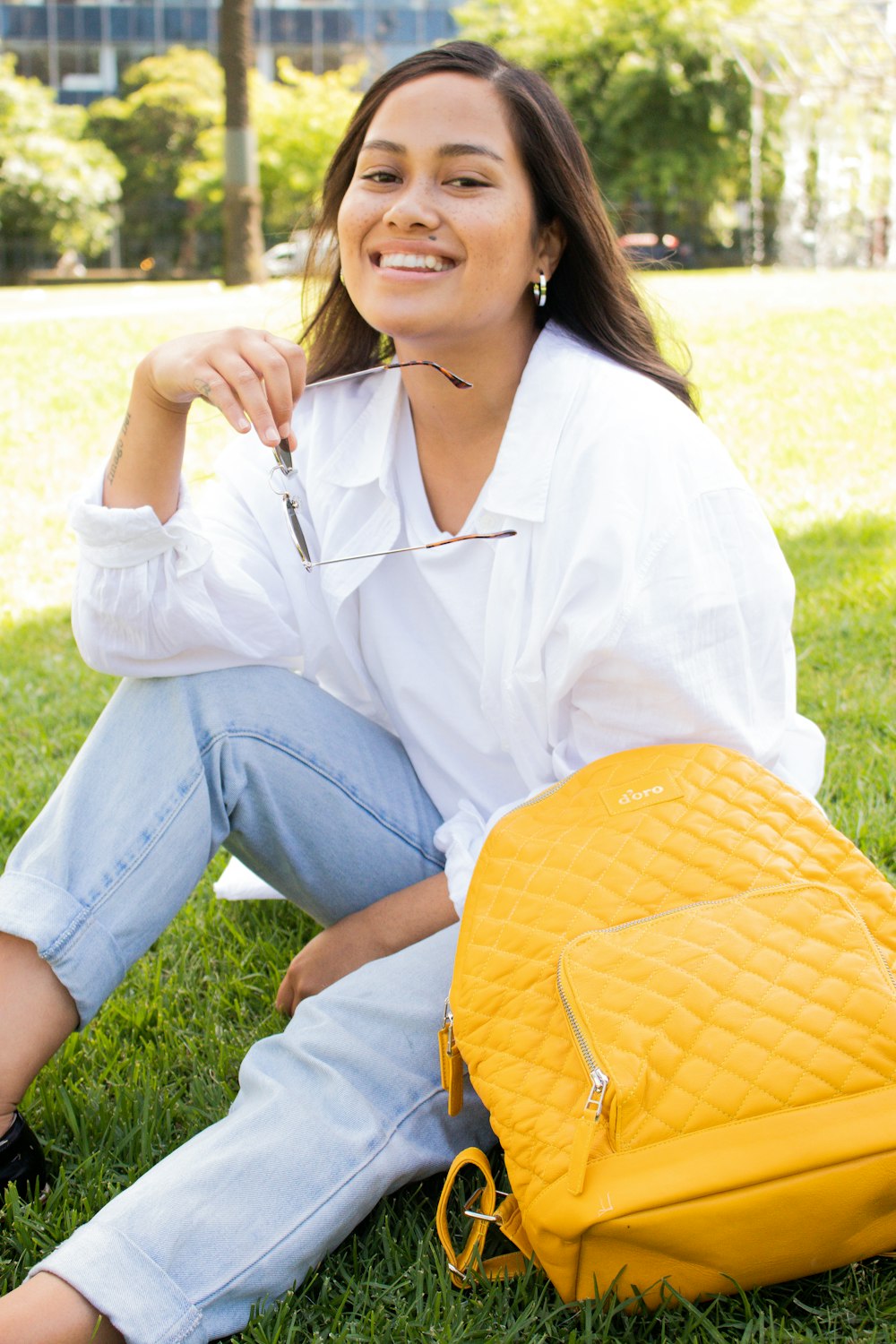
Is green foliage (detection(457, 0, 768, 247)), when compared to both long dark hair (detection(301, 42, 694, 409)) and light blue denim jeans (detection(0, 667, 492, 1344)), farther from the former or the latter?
light blue denim jeans (detection(0, 667, 492, 1344))

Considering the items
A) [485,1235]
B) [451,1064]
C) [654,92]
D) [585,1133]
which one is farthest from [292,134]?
[585,1133]

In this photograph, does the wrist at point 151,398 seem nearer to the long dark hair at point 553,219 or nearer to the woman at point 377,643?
the woman at point 377,643

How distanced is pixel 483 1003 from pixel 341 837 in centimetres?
46

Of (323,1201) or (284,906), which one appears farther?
(284,906)

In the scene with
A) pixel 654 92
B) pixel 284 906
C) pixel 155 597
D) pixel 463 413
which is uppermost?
pixel 654 92

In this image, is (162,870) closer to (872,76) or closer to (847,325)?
(847,325)

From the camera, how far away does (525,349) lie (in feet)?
7.08

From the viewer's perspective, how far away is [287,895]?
6.97 ft

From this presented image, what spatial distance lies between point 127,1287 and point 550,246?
62.7 inches

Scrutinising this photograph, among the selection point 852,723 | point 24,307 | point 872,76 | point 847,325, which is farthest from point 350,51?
point 852,723

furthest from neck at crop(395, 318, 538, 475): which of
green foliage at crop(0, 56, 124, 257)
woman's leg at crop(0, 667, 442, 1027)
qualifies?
green foliage at crop(0, 56, 124, 257)

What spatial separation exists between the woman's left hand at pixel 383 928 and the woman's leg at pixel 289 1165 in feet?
0.31

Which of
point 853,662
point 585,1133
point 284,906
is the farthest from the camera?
point 853,662

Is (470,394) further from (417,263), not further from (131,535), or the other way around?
(131,535)
